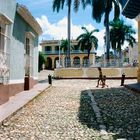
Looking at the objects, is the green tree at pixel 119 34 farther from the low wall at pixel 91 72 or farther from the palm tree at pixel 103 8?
the low wall at pixel 91 72

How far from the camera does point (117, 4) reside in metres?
40.6

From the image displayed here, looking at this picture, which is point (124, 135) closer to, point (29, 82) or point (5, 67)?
point (5, 67)

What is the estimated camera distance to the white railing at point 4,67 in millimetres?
12616

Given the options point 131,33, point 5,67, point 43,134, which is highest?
point 131,33

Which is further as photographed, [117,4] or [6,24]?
[117,4]

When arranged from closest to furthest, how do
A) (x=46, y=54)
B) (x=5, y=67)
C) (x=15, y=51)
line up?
(x=5, y=67), (x=15, y=51), (x=46, y=54)

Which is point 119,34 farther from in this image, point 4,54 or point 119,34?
point 4,54

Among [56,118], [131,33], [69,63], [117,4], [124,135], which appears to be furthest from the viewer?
[131,33]

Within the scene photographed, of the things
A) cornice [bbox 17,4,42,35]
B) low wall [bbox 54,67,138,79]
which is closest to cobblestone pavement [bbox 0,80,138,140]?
cornice [bbox 17,4,42,35]

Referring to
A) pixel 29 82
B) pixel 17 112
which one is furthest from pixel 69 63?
pixel 17 112

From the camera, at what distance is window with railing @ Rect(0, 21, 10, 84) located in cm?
1270

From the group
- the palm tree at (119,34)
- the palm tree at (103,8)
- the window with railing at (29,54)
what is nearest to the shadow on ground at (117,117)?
the window with railing at (29,54)

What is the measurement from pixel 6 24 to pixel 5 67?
157 centimetres

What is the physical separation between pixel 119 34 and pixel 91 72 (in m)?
26.3
